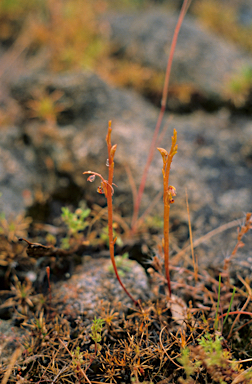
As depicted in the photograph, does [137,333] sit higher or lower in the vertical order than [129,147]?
lower

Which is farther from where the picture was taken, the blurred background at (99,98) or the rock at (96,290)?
the blurred background at (99,98)

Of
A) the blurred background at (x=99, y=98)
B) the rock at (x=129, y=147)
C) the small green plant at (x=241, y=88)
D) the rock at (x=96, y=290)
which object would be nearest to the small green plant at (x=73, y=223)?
the rock at (x=96, y=290)

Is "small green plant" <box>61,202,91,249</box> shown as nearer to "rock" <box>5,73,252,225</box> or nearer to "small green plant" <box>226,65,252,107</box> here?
"rock" <box>5,73,252,225</box>

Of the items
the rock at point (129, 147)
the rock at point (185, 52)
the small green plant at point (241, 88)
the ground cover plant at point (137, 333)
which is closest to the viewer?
the ground cover plant at point (137, 333)

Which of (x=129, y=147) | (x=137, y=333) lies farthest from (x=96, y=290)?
(x=129, y=147)

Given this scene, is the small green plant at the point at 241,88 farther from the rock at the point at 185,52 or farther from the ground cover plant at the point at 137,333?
the ground cover plant at the point at 137,333

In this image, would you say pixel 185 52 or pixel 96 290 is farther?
pixel 185 52

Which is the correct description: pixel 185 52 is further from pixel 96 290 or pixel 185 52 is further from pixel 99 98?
pixel 96 290

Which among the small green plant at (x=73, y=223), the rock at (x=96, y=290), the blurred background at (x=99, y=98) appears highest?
the blurred background at (x=99, y=98)

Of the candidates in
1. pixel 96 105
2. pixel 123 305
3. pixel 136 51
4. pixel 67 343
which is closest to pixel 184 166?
pixel 96 105

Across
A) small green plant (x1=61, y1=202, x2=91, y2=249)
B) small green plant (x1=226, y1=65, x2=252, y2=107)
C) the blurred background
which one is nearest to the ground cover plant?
small green plant (x1=61, y1=202, x2=91, y2=249)
